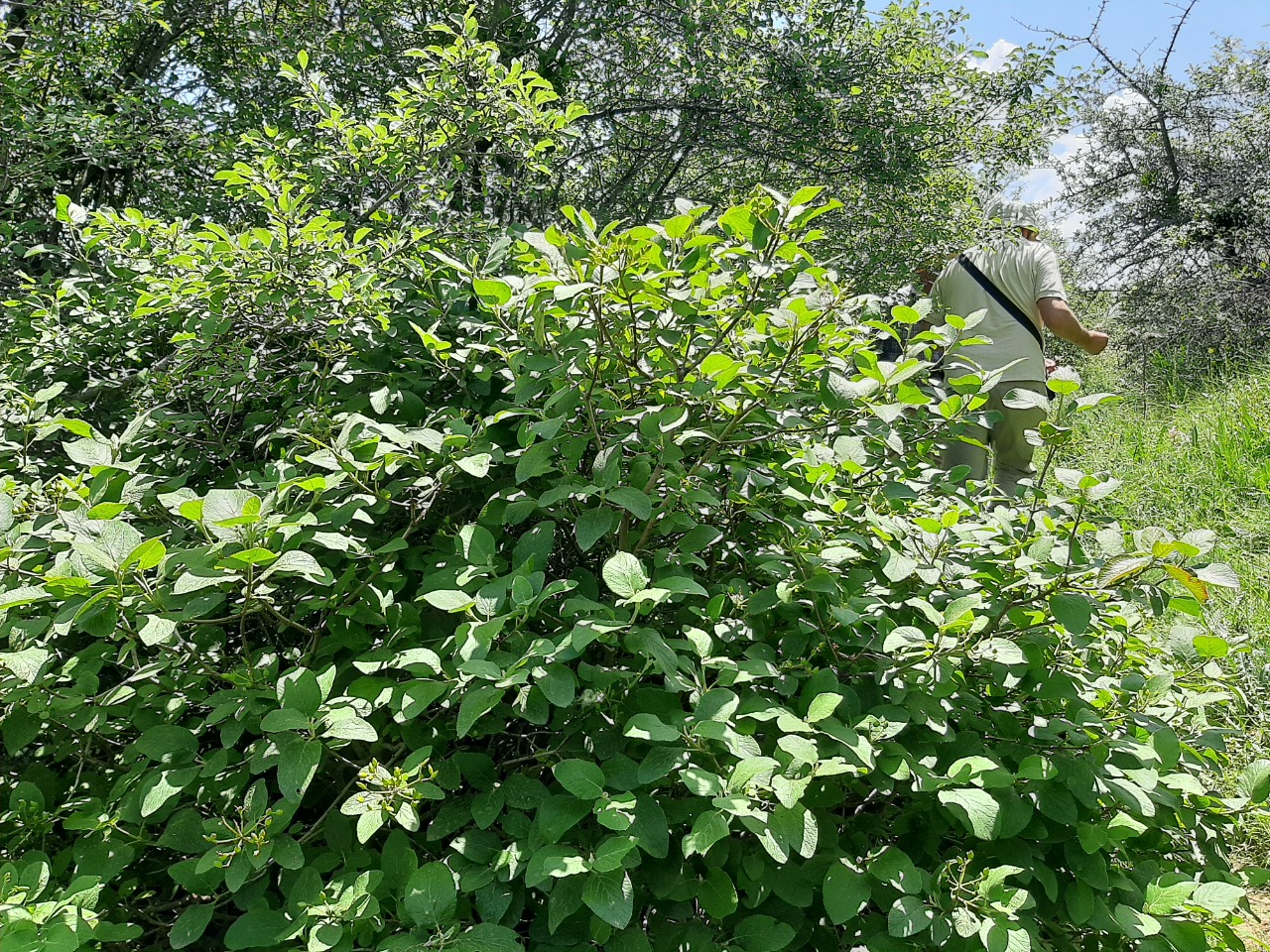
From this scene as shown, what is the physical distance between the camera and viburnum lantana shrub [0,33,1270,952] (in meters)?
1.17

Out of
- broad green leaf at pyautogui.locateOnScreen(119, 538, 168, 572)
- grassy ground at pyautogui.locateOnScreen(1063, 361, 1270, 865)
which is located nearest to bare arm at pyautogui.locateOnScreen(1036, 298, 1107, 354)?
grassy ground at pyautogui.locateOnScreen(1063, 361, 1270, 865)


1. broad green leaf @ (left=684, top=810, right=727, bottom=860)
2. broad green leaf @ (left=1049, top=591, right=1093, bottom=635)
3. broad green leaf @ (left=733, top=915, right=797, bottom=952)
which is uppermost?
broad green leaf @ (left=1049, top=591, right=1093, bottom=635)

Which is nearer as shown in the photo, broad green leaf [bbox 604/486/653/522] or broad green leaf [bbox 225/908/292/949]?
broad green leaf [bbox 225/908/292/949]

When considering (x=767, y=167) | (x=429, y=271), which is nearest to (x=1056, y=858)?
(x=429, y=271)

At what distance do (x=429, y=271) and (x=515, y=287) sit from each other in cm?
59

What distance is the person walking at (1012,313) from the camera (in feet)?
13.8

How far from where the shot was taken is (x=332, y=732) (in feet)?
3.77

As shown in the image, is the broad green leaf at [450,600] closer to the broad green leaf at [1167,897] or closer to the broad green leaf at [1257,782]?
the broad green leaf at [1167,897]

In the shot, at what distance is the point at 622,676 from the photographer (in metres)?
1.31

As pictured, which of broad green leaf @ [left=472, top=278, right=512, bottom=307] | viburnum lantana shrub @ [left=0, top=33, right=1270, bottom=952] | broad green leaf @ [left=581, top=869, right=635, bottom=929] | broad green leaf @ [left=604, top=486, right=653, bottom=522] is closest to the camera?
broad green leaf @ [left=581, top=869, right=635, bottom=929]

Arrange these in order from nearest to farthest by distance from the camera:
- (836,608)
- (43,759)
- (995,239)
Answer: (836,608)
(43,759)
(995,239)

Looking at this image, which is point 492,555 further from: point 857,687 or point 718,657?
point 857,687

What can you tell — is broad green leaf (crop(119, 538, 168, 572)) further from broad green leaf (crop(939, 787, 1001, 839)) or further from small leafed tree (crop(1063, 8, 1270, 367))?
small leafed tree (crop(1063, 8, 1270, 367))

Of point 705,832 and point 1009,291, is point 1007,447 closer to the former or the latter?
point 1009,291
